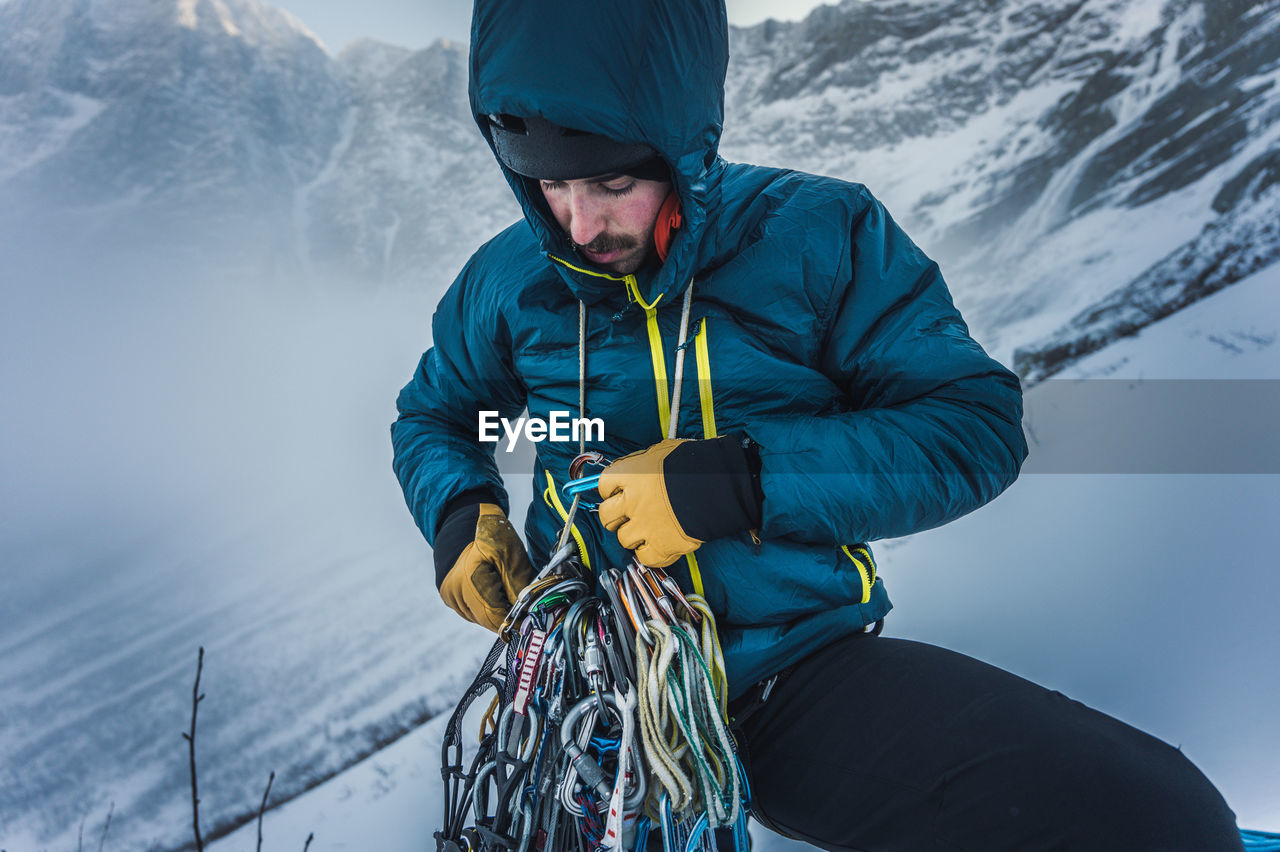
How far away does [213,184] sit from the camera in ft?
11.6

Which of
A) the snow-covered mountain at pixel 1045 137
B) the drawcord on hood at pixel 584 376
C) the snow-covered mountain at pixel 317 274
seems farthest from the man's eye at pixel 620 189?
the snow-covered mountain at pixel 1045 137

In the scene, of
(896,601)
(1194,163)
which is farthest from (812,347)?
(1194,163)

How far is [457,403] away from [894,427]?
0.82m

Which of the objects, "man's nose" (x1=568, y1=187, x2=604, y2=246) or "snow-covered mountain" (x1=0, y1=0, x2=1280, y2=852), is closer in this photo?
"man's nose" (x1=568, y1=187, x2=604, y2=246)

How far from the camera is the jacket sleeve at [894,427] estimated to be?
2.70 ft

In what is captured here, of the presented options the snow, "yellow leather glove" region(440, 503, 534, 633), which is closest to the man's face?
"yellow leather glove" region(440, 503, 534, 633)

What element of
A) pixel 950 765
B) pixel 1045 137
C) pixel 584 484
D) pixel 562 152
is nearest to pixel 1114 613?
pixel 950 765

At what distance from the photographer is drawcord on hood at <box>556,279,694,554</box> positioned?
942mm

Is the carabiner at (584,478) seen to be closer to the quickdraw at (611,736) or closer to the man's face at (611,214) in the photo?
the quickdraw at (611,736)

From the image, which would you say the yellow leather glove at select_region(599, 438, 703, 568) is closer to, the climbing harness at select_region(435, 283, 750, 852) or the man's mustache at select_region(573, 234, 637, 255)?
the climbing harness at select_region(435, 283, 750, 852)

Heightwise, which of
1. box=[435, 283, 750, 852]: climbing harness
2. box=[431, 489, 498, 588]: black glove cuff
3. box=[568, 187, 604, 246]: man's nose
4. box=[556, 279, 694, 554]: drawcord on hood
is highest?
box=[568, 187, 604, 246]: man's nose

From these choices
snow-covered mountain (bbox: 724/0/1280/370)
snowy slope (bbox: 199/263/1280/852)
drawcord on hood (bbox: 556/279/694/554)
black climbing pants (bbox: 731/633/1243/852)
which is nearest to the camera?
black climbing pants (bbox: 731/633/1243/852)

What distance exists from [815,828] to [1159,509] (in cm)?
152

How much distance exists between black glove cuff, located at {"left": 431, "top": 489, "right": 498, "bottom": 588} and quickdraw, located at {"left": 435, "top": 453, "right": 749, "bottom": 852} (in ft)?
0.71
